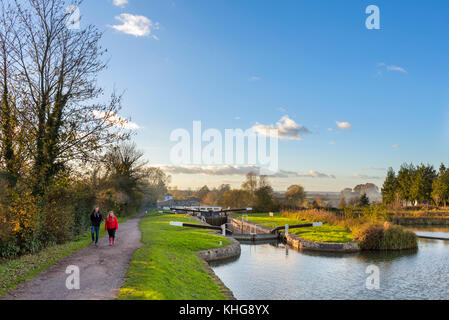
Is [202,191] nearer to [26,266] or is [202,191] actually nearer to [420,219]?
[420,219]

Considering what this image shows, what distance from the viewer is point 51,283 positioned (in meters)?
8.69

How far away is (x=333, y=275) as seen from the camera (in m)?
14.3

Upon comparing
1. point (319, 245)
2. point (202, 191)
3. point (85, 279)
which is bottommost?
point (202, 191)

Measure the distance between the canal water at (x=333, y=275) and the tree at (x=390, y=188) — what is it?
189 feet

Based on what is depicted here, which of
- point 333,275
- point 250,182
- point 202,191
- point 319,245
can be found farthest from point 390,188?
point 202,191

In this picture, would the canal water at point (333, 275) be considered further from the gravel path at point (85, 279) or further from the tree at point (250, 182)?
the tree at point (250, 182)

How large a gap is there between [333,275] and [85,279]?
1079cm

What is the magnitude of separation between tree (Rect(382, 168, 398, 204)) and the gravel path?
74382 millimetres

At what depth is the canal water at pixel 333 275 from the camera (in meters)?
11.7
